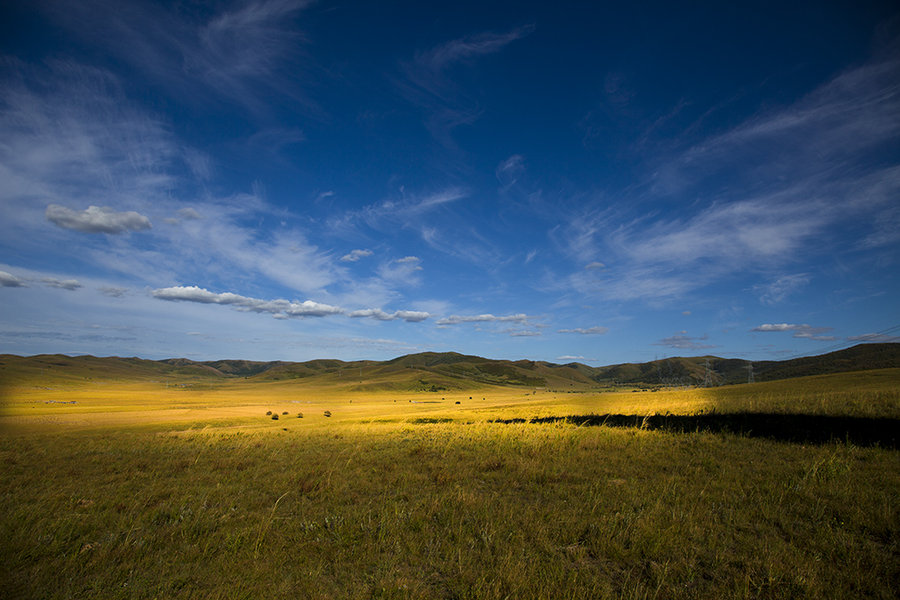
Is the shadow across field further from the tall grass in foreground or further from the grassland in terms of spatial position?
the tall grass in foreground

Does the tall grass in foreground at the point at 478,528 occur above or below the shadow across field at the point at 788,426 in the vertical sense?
below

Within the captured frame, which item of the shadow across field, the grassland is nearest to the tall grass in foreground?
the grassland

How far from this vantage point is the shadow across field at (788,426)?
11656 millimetres

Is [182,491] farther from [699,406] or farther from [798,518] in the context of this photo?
[699,406]

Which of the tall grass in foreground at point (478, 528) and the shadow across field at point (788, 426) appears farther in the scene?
the shadow across field at point (788, 426)

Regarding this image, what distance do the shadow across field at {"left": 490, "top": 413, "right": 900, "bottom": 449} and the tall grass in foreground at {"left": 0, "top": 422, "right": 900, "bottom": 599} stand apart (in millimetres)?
1433

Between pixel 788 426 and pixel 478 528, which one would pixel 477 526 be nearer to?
pixel 478 528

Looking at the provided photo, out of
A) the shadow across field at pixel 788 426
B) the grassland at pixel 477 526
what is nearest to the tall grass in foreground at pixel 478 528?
the grassland at pixel 477 526

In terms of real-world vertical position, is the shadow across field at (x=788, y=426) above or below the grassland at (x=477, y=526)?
above

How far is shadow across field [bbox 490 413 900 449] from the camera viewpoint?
11656mm

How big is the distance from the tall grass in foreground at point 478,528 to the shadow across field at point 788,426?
1.43 metres

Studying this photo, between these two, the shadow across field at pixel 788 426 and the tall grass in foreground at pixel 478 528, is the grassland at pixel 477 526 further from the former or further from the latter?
the shadow across field at pixel 788 426

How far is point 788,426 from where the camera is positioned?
45.4 feet

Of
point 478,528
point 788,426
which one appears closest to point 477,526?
point 478,528
